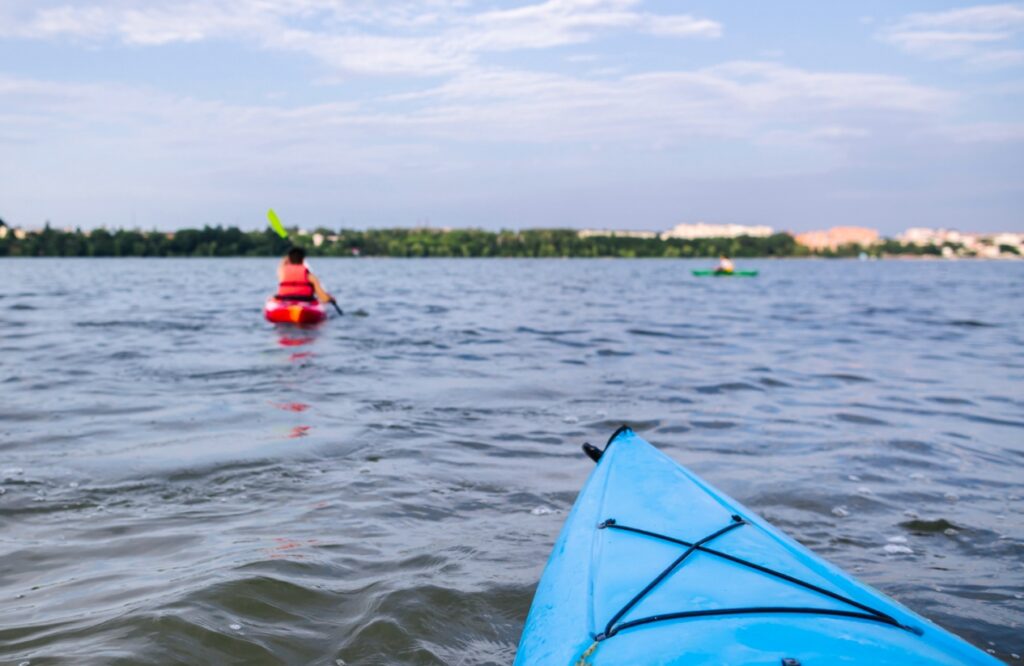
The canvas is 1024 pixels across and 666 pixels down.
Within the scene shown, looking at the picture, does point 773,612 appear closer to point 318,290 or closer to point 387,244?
point 318,290

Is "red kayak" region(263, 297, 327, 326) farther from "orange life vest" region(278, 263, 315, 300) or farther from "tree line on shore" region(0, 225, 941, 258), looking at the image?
"tree line on shore" region(0, 225, 941, 258)

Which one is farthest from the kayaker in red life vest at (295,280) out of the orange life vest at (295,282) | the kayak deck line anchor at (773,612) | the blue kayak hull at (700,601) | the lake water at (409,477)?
the kayak deck line anchor at (773,612)

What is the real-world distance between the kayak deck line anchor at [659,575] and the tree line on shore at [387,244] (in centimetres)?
8386

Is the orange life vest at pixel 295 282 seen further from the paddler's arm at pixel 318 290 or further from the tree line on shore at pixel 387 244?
the tree line on shore at pixel 387 244

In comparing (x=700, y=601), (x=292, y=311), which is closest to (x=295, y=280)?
(x=292, y=311)

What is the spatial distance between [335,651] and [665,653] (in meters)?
1.46

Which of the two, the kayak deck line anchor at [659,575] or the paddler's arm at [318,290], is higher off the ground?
the paddler's arm at [318,290]

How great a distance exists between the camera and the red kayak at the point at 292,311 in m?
15.0

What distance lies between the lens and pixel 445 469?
568 cm

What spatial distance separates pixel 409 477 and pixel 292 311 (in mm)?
10314

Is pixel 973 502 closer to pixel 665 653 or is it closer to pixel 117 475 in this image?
pixel 665 653

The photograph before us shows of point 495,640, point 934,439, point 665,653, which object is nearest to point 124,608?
point 495,640

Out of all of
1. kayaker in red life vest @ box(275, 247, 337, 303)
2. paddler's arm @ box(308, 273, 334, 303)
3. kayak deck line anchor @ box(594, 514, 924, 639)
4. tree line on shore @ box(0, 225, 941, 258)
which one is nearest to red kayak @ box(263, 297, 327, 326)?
kayaker in red life vest @ box(275, 247, 337, 303)

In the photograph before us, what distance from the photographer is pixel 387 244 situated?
109 metres
